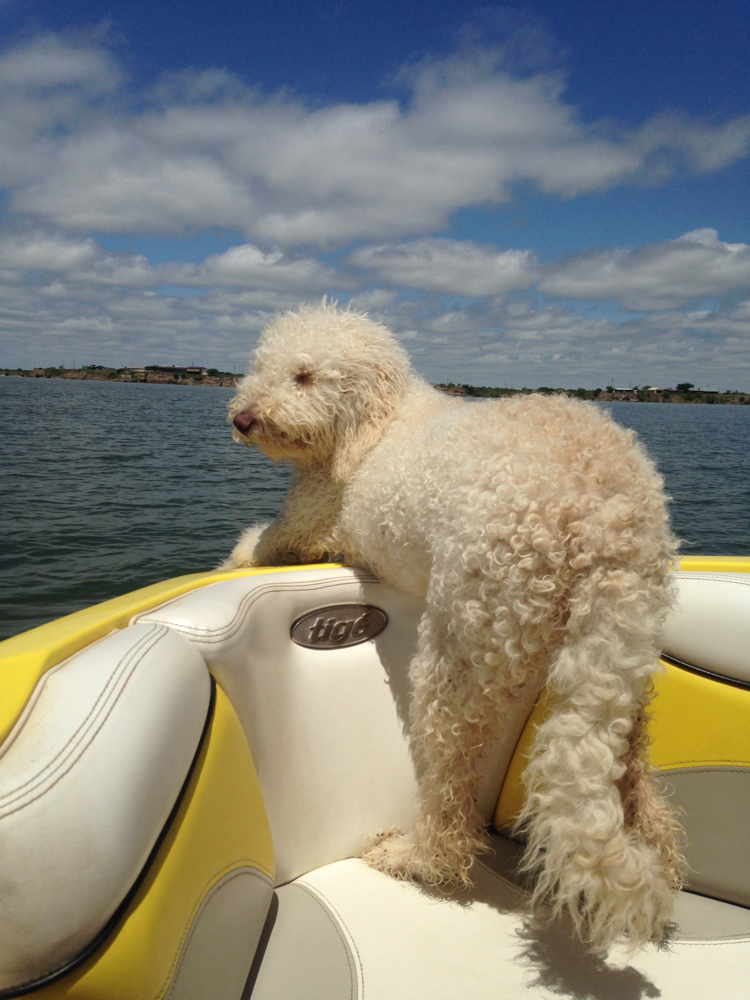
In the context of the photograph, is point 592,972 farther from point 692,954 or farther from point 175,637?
point 175,637

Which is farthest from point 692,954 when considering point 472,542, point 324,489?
point 324,489

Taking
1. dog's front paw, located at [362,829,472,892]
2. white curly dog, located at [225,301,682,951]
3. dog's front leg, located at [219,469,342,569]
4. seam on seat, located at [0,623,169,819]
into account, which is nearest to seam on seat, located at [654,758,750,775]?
white curly dog, located at [225,301,682,951]

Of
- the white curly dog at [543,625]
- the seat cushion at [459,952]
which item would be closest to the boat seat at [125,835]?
the seat cushion at [459,952]

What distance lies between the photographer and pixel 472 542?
4.82ft

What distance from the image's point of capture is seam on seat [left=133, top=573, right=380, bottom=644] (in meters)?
1.46

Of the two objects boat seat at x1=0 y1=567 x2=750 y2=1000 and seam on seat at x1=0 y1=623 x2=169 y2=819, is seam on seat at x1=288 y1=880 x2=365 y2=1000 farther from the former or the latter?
seam on seat at x1=0 y1=623 x2=169 y2=819

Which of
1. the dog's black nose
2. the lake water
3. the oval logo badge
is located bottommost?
the lake water

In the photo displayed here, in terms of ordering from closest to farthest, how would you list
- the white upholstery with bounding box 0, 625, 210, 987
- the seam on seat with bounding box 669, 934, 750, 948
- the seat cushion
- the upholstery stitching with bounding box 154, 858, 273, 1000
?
the white upholstery with bounding box 0, 625, 210, 987 < the upholstery stitching with bounding box 154, 858, 273, 1000 < the seat cushion < the seam on seat with bounding box 669, 934, 750, 948

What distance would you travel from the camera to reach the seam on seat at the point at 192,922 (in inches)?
38.9

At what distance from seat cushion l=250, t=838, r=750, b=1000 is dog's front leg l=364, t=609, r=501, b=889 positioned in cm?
7

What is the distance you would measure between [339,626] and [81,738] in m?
1.07

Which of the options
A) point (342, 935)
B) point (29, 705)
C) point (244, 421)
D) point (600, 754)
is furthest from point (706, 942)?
point (244, 421)

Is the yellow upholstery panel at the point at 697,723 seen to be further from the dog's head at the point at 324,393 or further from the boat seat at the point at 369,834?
the dog's head at the point at 324,393

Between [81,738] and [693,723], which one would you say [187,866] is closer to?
[81,738]
